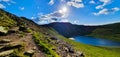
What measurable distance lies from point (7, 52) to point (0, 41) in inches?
162

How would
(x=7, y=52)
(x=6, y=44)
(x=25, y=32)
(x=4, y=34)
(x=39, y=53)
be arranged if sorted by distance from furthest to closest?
(x=25, y=32), (x=4, y=34), (x=39, y=53), (x=6, y=44), (x=7, y=52)

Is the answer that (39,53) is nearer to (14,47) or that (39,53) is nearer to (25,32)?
(14,47)

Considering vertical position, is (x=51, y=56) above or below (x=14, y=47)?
below

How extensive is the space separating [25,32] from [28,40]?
220 inches

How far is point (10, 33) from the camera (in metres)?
37.7

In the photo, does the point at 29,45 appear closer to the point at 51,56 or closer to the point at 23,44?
the point at 23,44

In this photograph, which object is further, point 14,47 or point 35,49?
point 35,49

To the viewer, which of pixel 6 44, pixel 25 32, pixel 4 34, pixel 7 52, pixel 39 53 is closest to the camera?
pixel 7 52

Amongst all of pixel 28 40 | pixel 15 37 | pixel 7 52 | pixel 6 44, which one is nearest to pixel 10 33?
pixel 15 37

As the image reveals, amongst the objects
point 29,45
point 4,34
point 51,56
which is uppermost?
point 4,34

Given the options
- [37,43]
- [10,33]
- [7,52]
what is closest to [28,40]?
[37,43]

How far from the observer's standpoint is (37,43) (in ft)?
119

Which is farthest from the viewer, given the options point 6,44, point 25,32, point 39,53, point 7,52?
point 25,32

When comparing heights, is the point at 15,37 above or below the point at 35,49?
above
